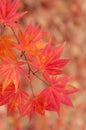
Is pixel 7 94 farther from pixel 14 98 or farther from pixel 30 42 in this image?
pixel 30 42

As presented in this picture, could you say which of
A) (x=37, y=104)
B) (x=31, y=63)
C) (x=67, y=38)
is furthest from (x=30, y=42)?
(x=67, y=38)

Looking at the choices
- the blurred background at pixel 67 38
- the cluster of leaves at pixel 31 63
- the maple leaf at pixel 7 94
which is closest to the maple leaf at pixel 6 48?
the cluster of leaves at pixel 31 63

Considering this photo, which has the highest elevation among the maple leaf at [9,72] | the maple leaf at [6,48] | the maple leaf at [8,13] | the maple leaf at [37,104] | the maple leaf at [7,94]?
the maple leaf at [8,13]

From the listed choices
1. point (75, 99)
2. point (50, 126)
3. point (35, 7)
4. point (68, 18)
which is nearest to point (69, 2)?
point (68, 18)

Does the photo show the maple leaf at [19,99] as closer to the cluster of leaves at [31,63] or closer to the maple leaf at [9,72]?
the cluster of leaves at [31,63]

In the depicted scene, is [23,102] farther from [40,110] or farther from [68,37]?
[68,37]

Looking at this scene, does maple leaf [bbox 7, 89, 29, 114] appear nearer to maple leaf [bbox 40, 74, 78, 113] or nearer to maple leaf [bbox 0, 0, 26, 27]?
maple leaf [bbox 40, 74, 78, 113]
